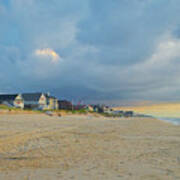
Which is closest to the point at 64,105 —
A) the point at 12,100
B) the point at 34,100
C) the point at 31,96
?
the point at 31,96

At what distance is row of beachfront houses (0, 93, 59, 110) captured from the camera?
64.8 metres

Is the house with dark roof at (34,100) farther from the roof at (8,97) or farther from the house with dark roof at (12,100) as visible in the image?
the roof at (8,97)

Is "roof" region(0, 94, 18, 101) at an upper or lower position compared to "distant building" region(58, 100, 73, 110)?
upper

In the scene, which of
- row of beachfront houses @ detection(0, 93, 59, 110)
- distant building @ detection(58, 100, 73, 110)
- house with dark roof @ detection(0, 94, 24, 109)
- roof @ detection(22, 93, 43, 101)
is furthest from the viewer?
distant building @ detection(58, 100, 73, 110)

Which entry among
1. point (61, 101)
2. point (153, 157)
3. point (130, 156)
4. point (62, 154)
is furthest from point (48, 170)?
point (61, 101)

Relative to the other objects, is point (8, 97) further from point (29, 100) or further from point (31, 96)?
point (31, 96)

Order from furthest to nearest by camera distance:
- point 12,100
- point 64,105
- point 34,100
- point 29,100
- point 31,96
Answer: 1. point 64,105
2. point 29,100
3. point 31,96
4. point 34,100
5. point 12,100

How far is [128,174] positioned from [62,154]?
277 cm

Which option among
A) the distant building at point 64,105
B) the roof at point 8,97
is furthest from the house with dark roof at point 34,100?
the distant building at point 64,105

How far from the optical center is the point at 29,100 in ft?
249

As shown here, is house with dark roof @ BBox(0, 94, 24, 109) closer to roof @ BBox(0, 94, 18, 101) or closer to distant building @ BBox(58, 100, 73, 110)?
roof @ BBox(0, 94, 18, 101)

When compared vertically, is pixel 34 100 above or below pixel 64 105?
above

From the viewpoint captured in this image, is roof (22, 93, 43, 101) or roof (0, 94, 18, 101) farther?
roof (22, 93, 43, 101)

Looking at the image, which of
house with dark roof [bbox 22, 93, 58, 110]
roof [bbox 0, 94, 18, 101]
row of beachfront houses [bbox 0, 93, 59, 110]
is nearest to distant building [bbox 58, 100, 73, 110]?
row of beachfront houses [bbox 0, 93, 59, 110]
